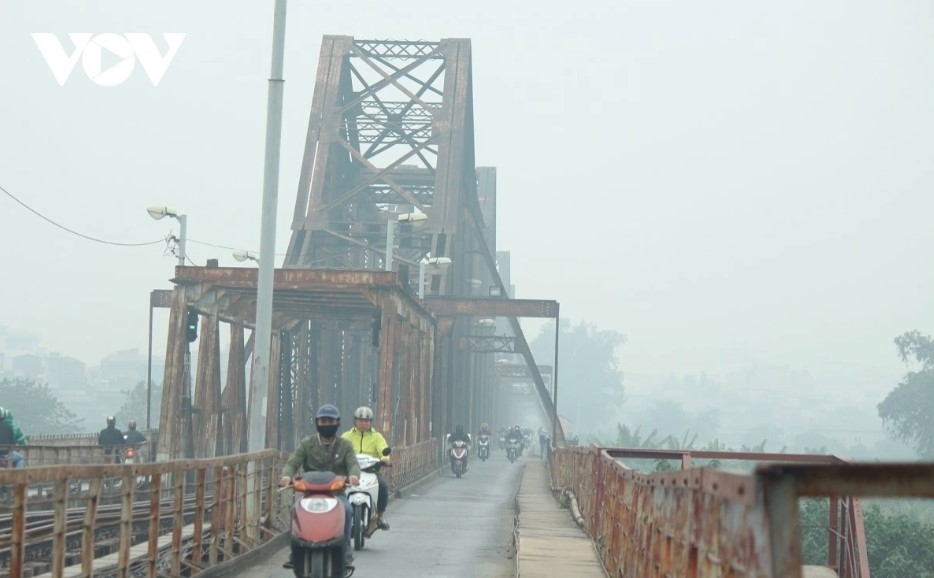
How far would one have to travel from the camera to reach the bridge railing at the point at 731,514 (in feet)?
9.30

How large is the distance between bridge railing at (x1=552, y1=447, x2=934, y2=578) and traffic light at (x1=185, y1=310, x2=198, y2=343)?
18061mm

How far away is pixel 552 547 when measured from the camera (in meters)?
14.2

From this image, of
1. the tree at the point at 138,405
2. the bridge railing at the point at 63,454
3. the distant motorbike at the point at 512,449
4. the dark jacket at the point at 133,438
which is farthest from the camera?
the tree at the point at 138,405

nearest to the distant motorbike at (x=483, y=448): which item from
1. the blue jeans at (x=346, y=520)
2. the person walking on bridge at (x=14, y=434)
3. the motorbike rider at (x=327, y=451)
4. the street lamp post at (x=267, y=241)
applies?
the person walking on bridge at (x=14, y=434)

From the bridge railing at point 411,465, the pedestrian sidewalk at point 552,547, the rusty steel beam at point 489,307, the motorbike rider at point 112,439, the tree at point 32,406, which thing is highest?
the rusty steel beam at point 489,307

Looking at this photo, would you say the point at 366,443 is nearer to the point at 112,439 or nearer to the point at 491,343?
the point at 112,439

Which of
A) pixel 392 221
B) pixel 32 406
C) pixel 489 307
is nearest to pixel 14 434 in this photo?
pixel 392 221

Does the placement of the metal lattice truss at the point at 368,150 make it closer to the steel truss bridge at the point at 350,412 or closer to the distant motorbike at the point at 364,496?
the steel truss bridge at the point at 350,412

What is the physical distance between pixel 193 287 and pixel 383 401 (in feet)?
17.5

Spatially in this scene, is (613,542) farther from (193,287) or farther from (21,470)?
(193,287)

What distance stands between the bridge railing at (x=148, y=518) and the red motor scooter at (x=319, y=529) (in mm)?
1038

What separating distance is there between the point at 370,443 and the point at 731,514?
11304 millimetres

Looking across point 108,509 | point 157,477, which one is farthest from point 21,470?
point 108,509

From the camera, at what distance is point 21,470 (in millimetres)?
7375
